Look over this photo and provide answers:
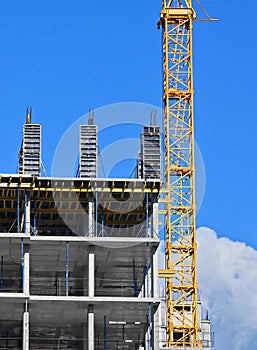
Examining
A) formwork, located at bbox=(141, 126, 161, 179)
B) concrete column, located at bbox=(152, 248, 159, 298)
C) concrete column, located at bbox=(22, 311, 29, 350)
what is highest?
formwork, located at bbox=(141, 126, 161, 179)

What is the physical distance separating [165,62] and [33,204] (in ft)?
118

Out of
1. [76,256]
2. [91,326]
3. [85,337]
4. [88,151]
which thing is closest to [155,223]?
[76,256]

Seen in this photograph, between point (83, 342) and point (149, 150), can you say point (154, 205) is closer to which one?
point (149, 150)

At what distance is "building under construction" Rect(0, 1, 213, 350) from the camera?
3514 inches

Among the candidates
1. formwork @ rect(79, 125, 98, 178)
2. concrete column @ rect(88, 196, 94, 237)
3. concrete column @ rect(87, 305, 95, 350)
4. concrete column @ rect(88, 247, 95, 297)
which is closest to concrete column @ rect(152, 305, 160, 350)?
concrete column @ rect(87, 305, 95, 350)

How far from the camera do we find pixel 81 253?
300 feet

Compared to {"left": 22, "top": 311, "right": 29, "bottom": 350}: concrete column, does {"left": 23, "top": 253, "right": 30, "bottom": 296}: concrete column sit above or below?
above

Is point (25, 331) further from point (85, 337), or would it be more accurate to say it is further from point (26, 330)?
point (85, 337)

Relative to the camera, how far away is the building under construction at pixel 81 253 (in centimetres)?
8925

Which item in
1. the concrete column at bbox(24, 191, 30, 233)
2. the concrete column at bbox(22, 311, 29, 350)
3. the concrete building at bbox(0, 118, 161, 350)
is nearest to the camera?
the concrete column at bbox(22, 311, 29, 350)

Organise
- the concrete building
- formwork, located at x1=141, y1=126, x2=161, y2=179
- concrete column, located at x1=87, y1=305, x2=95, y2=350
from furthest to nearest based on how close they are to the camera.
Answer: formwork, located at x1=141, y1=126, x2=161, y2=179 < the concrete building < concrete column, located at x1=87, y1=305, x2=95, y2=350

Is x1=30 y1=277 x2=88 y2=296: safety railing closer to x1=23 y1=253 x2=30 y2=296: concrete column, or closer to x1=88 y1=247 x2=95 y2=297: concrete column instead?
x1=88 y1=247 x2=95 y2=297: concrete column

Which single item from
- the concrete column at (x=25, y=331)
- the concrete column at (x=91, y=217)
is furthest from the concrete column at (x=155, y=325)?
the concrete column at (x=25, y=331)

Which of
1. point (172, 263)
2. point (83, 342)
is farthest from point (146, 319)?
point (172, 263)
